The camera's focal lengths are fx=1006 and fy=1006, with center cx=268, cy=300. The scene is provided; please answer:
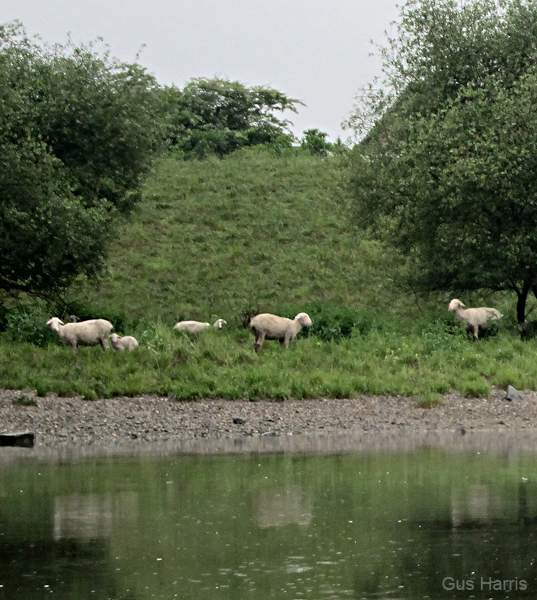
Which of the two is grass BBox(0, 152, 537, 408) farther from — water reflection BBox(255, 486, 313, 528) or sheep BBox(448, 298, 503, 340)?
water reflection BBox(255, 486, 313, 528)

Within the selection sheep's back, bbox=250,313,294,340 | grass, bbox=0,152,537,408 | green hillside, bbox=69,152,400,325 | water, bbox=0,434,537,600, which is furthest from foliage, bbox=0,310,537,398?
water, bbox=0,434,537,600

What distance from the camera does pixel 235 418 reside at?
20609 mm

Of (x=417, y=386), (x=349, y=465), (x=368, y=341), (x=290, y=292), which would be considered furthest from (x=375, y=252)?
(x=349, y=465)

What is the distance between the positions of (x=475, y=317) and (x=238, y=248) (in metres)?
16.2

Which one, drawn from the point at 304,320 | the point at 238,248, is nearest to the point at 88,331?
the point at 304,320

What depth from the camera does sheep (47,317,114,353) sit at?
28047 mm

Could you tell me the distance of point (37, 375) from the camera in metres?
24.4

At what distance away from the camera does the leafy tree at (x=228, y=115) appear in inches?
2707

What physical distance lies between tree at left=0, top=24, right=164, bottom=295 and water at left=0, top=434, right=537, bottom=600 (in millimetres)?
14860

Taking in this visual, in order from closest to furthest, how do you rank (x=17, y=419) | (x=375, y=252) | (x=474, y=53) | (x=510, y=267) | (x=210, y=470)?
1. (x=210, y=470)
2. (x=17, y=419)
3. (x=510, y=267)
4. (x=474, y=53)
5. (x=375, y=252)

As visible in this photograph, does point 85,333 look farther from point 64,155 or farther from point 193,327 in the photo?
point 64,155

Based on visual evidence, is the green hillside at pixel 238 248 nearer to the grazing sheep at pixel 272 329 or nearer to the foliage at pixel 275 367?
the grazing sheep at pixel 272 329

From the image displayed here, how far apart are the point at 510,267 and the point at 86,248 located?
1355 cm

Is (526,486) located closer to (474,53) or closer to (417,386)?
(417,386)
